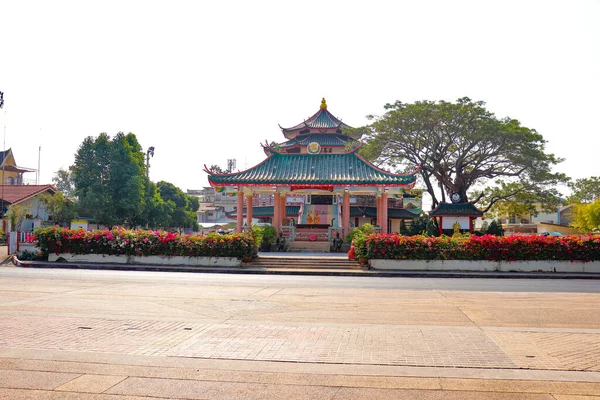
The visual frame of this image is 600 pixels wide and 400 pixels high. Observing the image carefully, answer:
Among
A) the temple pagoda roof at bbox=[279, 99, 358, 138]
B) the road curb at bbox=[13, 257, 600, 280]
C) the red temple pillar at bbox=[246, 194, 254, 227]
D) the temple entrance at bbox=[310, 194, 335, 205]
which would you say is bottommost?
the road curb at bbox=[13, 257, 600, 280]

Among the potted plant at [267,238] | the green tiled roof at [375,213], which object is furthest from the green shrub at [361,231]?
the green tiled roof at [375,213]

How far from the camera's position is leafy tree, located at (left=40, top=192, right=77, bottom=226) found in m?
46.3

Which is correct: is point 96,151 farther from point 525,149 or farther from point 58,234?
point 525,149

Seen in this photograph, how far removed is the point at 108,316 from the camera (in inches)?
382

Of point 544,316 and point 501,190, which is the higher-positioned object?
point 501,190

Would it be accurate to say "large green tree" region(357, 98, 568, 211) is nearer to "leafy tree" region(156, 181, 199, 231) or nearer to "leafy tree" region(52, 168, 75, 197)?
"leafy tree" region(156, 181, 199, 231)

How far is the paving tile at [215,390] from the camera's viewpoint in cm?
543

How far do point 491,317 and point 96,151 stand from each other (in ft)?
145

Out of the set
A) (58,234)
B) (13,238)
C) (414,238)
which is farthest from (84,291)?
(13,238)

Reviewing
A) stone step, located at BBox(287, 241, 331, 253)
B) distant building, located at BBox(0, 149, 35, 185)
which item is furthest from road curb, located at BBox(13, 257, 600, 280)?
distant building, located at BBox(0, 149, 35, 185)

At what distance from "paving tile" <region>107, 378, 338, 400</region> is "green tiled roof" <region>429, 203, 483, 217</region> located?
30.9 metres

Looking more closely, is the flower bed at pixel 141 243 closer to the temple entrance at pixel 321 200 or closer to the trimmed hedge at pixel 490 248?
the trimmed hedge at pixel 490 248

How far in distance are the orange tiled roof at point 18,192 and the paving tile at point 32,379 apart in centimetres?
4483

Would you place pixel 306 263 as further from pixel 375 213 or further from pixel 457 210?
pixel 375 213
